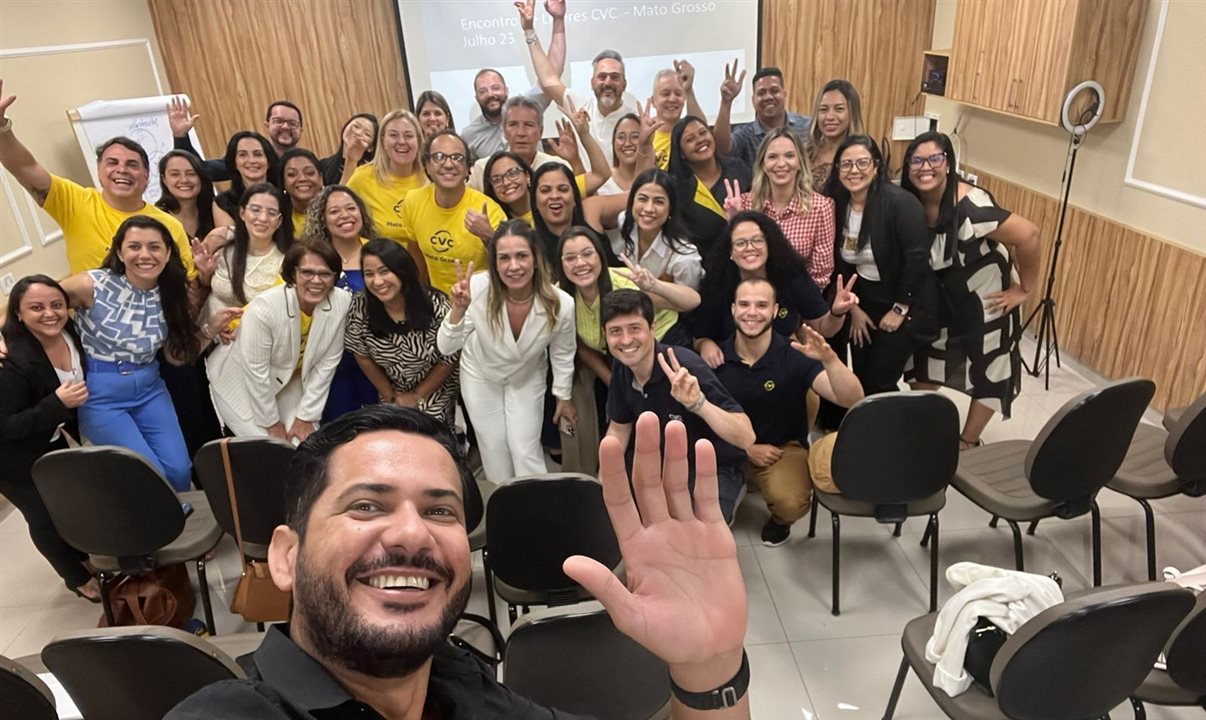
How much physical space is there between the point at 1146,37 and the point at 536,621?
4672 mm

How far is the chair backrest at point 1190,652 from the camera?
5.50ft

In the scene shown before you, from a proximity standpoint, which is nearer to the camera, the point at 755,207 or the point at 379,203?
the point at 755,207

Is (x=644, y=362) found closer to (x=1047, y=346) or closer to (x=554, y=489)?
(x=554, y=489)

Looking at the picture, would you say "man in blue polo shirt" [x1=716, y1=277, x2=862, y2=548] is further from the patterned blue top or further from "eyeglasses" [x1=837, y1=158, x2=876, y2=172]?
the patterned blue top

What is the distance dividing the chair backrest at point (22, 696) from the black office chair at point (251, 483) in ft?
2.80

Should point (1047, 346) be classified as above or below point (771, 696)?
above

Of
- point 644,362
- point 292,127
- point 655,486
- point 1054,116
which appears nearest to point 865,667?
point 644,362

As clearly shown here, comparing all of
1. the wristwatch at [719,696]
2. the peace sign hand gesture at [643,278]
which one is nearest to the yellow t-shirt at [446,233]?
the peace sign hand gesture at [643,278]

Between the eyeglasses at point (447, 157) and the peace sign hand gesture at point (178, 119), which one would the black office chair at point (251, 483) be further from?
the peace sign hand gesture at point (178, 119)

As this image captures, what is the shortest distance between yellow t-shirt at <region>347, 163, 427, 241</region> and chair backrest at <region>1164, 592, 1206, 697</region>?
11.4 feet

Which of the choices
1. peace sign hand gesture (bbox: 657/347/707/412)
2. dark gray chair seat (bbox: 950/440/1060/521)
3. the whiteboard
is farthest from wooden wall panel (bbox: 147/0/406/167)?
dark gray chair seat (bbox: 950/440/1060/521)

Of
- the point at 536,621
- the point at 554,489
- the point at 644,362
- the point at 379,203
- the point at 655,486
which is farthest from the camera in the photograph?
the point at 379,203

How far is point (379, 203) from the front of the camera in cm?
388

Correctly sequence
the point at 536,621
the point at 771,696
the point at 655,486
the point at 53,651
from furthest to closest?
1. the point at 771,696
2. the point at 536,621
3. the point at 53,651
4. the point at 655,486
